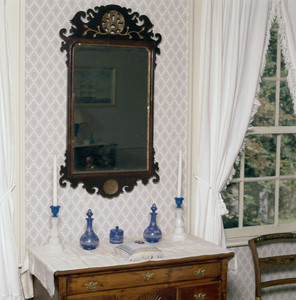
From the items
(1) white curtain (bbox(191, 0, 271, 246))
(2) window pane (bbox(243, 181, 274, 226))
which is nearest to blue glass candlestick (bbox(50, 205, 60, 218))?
(1) white curtain (bbox(191, 0, 271, 246))

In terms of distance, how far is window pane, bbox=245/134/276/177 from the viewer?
4293 millimetres

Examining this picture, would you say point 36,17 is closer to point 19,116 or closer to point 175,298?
point 19,116

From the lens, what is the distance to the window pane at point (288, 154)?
4.41m

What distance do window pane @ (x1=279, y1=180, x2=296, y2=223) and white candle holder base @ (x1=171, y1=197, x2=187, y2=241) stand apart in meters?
1.02

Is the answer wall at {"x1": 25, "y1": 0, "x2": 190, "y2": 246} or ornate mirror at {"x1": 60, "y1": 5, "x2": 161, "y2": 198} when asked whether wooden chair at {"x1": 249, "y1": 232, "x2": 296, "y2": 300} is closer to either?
wall at {"x1": 25, "y1": 0, "x2": 190, "y2": 246}

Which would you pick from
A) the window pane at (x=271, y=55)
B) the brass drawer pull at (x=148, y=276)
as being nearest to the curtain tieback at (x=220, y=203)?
the brass drawer pull at (x=148, y=276)

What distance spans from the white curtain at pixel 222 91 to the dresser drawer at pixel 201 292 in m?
0.46

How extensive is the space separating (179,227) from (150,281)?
530 millimetres

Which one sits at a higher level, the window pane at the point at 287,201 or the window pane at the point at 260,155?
the window pane at the point at 260,155

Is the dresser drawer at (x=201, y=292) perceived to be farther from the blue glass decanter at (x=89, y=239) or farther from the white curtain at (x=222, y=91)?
the blue glass decanter at (x=89, y=239)

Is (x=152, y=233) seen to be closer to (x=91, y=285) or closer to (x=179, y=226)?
(x=179, y=226)

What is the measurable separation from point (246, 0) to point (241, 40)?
0.26 m

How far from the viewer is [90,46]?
11.8 feet

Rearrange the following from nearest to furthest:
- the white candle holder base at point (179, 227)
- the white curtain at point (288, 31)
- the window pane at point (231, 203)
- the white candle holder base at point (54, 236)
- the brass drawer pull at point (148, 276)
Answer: the brass drawer pull at point (148, 276)
the white candle holder base at point (54, 236)
the white candle holder base at point (179, 227)
the white curtain at point (288, 31)
the window pane at point (231, 203)
